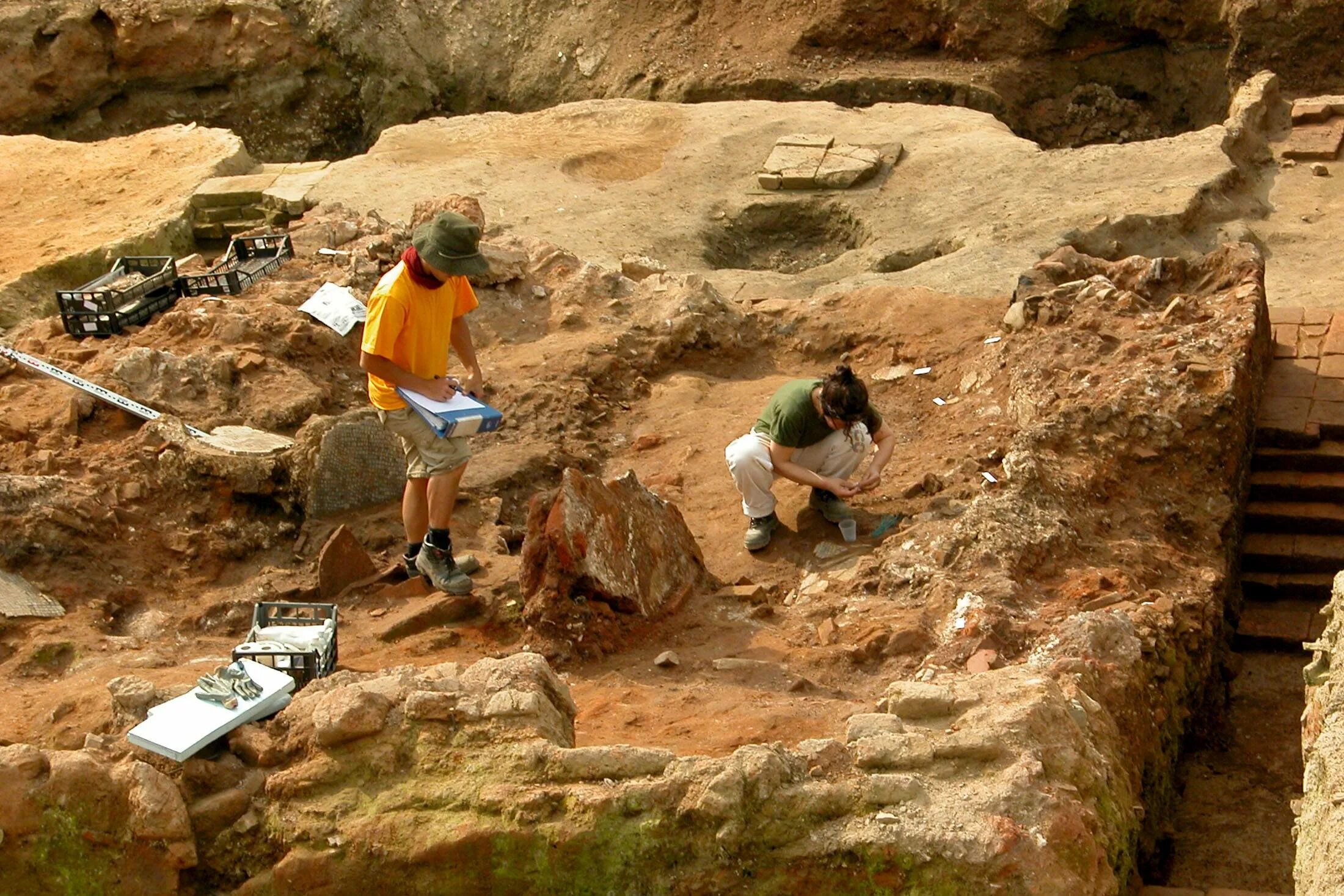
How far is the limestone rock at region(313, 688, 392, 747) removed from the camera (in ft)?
13.8

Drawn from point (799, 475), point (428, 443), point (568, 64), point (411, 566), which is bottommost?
point (568, 64)

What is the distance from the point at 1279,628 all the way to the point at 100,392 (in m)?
5.47

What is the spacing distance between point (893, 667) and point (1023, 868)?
5.38 feet

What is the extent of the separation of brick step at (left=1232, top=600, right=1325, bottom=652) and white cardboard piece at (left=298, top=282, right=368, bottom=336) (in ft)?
14.9

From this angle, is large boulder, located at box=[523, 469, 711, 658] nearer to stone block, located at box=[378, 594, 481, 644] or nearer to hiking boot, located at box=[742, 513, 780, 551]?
stone block, located at box=[378, 594, 481, 644]

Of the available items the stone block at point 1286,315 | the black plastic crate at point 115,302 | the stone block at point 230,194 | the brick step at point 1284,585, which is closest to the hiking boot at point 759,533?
the brick step at point 1284,585

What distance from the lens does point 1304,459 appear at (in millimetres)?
7594

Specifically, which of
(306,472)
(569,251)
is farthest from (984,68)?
(306,472)

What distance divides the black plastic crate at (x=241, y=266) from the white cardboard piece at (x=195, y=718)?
13.8 ft

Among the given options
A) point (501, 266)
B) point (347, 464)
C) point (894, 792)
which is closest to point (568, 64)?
point (501, 266)

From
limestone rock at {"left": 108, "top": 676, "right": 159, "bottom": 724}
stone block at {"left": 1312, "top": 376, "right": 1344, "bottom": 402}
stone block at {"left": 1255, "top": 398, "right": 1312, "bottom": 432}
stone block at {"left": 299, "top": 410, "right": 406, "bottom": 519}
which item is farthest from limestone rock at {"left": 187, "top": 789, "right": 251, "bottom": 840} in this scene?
stone block at {"left": 1312, "top": 376, "right": 1344, "bottom": 402}

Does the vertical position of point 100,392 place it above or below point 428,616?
above

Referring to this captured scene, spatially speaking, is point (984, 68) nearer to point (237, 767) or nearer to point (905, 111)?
point (905, 111)

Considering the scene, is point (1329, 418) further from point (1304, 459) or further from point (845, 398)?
point (845, 398)
